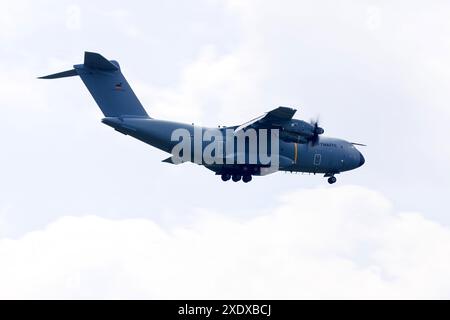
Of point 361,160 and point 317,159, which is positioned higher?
point 361,160

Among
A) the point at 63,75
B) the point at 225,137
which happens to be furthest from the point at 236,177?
the point at 63,75

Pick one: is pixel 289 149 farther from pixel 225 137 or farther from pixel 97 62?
pixel 97 62

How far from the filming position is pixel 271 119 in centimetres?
4819

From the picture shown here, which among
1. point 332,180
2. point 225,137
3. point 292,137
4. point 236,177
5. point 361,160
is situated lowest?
point 236,177

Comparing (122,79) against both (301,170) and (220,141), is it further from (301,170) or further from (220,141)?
(301,170)

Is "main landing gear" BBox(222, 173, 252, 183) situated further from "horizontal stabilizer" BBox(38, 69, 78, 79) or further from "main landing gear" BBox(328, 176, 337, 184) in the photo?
"horizontal stabilizer" BBox(38, 69, 78, 79)

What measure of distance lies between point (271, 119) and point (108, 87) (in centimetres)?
828

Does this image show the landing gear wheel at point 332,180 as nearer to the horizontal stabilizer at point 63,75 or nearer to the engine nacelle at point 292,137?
the engine nacelle at point 292,137

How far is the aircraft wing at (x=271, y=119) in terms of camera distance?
47.0 m

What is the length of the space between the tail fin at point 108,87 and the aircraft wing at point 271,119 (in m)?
5.39

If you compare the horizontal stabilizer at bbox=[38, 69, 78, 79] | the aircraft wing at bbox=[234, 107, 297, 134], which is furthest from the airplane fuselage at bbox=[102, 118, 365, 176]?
the horizontal stabilizer at bbox=[38, 69, 78, 79]

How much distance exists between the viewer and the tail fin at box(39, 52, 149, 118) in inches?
1828
